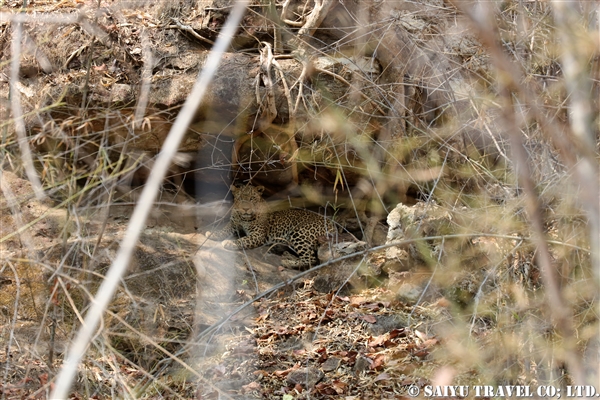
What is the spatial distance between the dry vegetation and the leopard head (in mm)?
193

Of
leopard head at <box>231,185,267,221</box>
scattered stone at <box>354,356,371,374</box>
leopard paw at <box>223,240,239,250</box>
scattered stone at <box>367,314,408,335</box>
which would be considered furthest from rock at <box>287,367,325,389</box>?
leopard head at <box>231,185,267,221</box>

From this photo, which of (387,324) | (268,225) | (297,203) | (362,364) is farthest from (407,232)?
(268,225)

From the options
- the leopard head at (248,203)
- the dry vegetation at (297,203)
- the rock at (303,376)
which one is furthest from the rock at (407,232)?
the leopard head at (248,203)

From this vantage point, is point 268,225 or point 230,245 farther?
point 268,225

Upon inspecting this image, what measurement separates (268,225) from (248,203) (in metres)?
0.42

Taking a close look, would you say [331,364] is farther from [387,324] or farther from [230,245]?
Answer: [230,245]

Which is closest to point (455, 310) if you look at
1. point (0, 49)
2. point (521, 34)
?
point (521, 34)

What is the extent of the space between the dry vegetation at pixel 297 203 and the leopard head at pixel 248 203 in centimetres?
19

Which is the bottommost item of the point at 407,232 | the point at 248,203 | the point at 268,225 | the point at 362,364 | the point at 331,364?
the point at 268,225

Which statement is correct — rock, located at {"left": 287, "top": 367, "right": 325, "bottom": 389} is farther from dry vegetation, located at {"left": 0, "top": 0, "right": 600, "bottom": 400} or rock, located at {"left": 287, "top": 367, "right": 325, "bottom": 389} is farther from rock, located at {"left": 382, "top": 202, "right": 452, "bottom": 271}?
rock, located at {"left": 382, "top": 202, "right": 452, "bottom": 271}

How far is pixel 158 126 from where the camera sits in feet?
20.3

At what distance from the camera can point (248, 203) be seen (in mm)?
8594

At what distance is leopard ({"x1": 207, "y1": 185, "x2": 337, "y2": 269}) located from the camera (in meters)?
8.04

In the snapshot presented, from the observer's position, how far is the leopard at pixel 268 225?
8.04 meters
